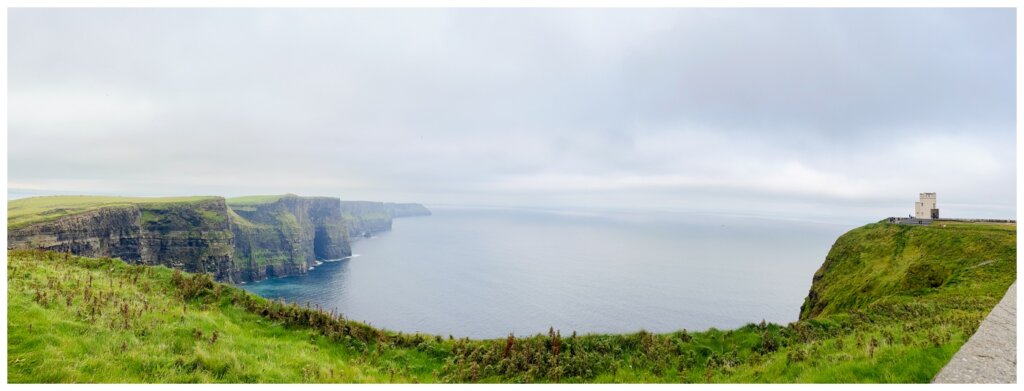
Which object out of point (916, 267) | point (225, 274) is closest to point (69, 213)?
point (225, 274)

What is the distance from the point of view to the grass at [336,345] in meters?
9.89

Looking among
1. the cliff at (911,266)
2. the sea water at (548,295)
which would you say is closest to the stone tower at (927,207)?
the cliff at (911,266)

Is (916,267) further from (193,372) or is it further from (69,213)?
(69,213)

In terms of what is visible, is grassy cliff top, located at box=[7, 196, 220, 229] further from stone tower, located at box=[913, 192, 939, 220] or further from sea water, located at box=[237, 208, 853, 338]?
stone tower, located at box=[913, 192, 939, 220]

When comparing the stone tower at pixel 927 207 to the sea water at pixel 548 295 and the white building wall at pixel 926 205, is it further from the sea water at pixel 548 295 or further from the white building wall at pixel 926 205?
the sea water at pixel 548 295

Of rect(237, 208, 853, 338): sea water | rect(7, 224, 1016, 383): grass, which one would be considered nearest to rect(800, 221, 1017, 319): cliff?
rect(7, 224, 1016, 383): grass

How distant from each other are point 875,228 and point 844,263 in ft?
46.8

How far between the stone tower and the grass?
172 feet

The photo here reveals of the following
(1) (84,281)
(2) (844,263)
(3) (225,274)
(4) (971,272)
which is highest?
(1) (84,281)

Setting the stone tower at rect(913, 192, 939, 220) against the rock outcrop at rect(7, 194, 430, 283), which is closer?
the stone tower at rect(913, 192, 939, 220)

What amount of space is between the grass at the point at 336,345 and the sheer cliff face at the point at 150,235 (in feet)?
382

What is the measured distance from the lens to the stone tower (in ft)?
200

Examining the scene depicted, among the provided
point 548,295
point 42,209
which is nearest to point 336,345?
point 548,295

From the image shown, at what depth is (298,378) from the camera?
433 inches
